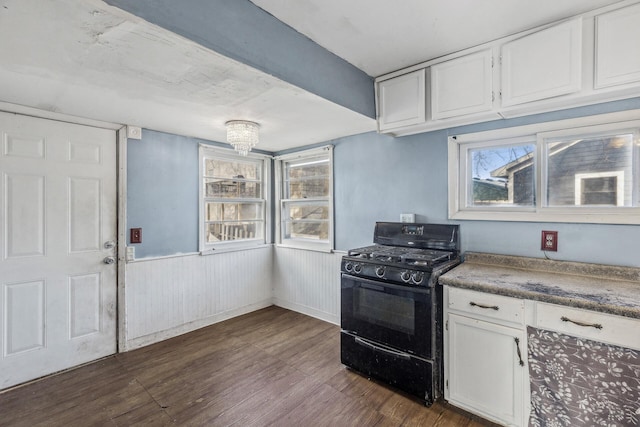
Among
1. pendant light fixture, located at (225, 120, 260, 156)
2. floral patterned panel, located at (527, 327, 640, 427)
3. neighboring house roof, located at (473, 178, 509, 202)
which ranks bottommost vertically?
floral patterned panel, located at (527, 327, 640, 427)

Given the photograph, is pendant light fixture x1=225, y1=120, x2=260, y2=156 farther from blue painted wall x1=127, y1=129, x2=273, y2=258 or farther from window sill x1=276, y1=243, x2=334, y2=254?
window sill x1=276, y1=243, x2=334, y2=254

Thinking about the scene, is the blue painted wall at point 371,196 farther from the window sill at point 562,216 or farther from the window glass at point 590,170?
the window glass at point 590,170

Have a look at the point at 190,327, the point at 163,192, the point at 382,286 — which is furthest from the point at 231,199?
the point at 382,286

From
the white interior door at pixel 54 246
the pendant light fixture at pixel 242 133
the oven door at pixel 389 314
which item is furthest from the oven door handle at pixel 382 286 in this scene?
the white interior door at pixel 54 246

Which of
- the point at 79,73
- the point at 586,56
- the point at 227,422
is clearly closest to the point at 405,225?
the point at 586,56

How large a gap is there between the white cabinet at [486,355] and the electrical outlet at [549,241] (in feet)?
2.12

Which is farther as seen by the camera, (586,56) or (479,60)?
(479,60)

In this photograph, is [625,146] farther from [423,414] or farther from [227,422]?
[227,422]

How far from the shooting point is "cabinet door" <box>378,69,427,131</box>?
90.7 inches

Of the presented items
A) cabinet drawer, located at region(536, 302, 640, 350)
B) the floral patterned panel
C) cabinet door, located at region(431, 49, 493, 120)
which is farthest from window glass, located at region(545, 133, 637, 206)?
the floral patterned panel

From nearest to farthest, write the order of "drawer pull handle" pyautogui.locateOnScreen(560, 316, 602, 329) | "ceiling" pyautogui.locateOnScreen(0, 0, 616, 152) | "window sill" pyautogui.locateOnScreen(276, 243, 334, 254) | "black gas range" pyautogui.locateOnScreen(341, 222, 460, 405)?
"ceiling" pyautogui.locateOnScreen(0, 0, 616, 152), "drawer pull handle" pyautogui.locateOnScreen(560, 316, 602, 329), "black gas range" pyautogui.locateOnScreen(341, 222, 460, 405), "window sill" pyautogui.locateOnScreen(276, 243, 334, 254)

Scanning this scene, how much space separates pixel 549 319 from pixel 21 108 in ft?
12.4

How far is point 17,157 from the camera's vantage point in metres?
2.24

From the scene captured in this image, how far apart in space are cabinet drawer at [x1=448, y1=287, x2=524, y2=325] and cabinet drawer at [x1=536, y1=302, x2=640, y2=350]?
0.33 ft
